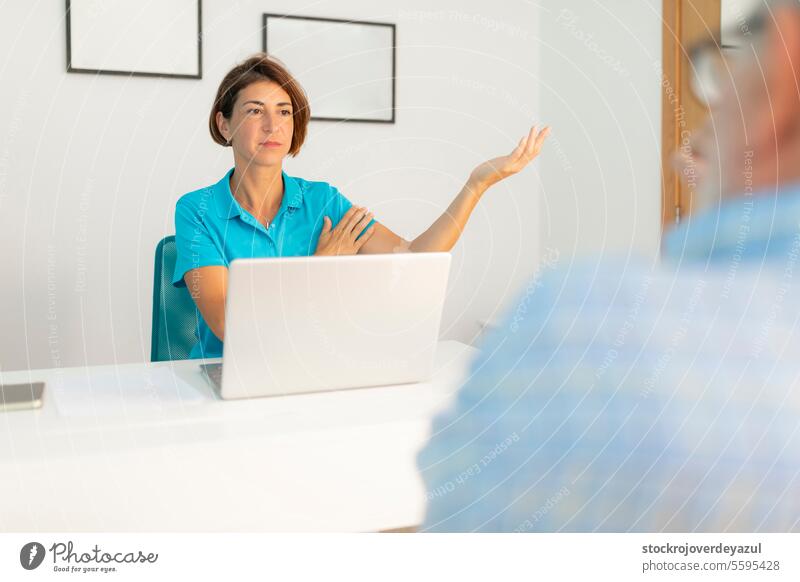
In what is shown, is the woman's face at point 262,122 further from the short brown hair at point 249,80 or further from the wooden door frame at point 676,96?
the wooden door frame at point 676,96

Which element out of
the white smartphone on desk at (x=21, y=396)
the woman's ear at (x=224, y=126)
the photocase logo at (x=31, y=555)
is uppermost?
the woman's ear at (x=224, y=126)

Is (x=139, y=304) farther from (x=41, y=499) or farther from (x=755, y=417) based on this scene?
(x=755, y=417)

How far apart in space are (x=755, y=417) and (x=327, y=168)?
1512 millimetres

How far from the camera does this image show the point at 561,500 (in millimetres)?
317

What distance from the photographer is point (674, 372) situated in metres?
0.27

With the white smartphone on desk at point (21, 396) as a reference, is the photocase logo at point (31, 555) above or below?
below

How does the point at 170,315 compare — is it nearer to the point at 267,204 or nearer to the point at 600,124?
the point at 267,204

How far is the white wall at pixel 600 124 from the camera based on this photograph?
148 centimetres

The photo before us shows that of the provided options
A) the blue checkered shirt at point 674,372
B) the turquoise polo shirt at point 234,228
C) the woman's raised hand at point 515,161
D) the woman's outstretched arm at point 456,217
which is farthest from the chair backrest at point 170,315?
the blue checkered shirt at point 674,372

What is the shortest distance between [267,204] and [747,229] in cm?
97

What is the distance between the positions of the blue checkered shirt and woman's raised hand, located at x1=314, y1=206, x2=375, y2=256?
90 cm

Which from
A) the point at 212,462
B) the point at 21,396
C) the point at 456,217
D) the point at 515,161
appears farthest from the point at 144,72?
the point at 212,462

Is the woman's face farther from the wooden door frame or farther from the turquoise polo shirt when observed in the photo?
the wooden door frame

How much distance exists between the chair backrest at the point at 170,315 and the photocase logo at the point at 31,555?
54cm
